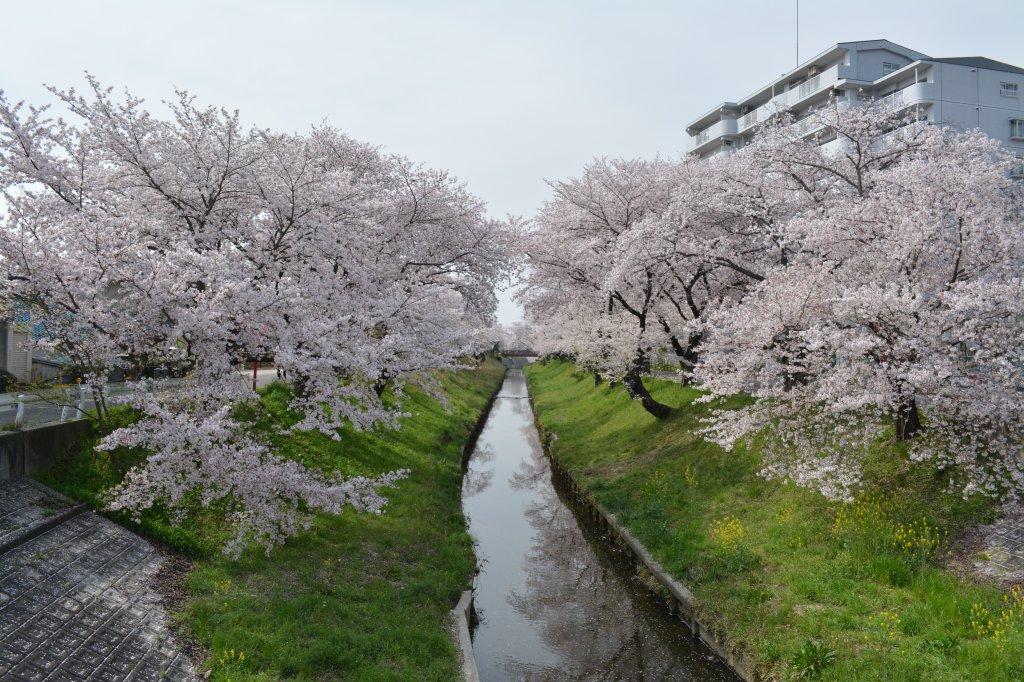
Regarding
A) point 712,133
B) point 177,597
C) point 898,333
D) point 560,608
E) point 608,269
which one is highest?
point 712,133

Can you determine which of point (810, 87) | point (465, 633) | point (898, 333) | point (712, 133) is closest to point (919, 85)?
point (810, 87)

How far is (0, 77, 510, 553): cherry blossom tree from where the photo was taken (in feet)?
34.3

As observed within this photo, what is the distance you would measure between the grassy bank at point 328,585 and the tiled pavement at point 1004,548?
7.72m

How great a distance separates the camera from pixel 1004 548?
9844 mm

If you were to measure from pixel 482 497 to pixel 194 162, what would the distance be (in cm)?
1252

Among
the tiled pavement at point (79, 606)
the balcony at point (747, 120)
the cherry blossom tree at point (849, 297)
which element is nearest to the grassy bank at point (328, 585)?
the tiled pavement at point (79, 606)

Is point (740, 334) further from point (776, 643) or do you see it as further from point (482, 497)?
point (482, 497)

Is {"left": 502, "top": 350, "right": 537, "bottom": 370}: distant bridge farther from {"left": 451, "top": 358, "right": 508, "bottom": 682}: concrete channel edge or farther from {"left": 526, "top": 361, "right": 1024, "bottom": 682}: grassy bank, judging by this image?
{"left": 451, "top": 358, "right": 508, "bottom": 682}: concrete channel edge

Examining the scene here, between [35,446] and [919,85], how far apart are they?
46.8 m

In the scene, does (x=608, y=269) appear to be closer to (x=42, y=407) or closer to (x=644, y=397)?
(x=644, y=397)

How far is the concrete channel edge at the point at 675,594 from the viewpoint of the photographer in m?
9.84

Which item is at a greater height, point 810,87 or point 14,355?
point 810,87

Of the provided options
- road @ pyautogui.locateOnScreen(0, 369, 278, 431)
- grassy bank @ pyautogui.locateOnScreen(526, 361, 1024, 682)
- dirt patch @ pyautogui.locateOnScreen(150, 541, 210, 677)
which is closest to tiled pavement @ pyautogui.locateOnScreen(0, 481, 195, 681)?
dirt patch @ pyautogui.locateOnScreen(150, 541, 210, 677)

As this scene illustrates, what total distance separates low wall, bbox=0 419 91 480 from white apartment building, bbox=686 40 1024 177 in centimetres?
3483
